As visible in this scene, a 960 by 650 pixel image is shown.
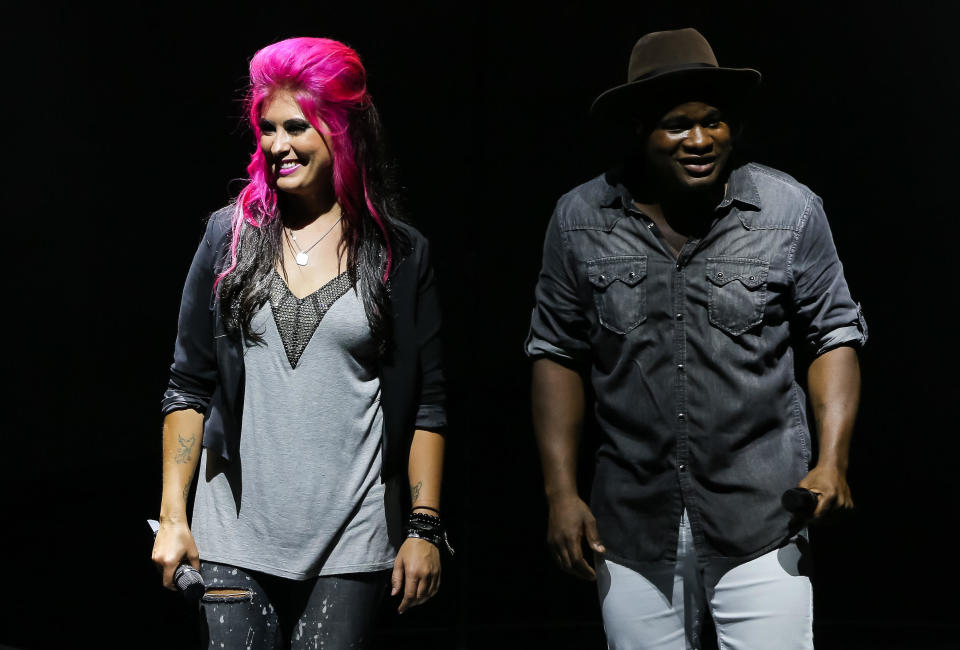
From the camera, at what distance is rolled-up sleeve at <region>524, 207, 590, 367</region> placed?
108 inches

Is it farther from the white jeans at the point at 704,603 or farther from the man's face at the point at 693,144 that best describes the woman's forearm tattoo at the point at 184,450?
the man's face at the point at 693,144

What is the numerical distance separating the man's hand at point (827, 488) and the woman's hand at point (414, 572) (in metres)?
0.71

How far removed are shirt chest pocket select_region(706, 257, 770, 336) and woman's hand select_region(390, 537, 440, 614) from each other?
2.33 ft

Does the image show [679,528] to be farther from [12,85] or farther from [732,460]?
[12,85]

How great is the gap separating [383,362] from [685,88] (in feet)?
2.62

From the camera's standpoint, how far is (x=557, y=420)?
2.73 m

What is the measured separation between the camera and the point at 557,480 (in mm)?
2701

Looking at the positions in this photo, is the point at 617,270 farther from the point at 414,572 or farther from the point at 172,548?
the point at 172,548

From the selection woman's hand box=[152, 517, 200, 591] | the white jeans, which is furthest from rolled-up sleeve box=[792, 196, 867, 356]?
woman's hand box=[152, 517, 200, 591]

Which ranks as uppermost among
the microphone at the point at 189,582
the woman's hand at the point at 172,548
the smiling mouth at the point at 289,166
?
the smiling mouth at the point at 289,166

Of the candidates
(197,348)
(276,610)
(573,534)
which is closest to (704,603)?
(573,534)

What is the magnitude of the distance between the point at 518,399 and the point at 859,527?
4.06ft

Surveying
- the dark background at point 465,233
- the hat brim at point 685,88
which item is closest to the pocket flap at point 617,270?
the hat brim at point 685,88

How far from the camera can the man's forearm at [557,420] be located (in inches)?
107
